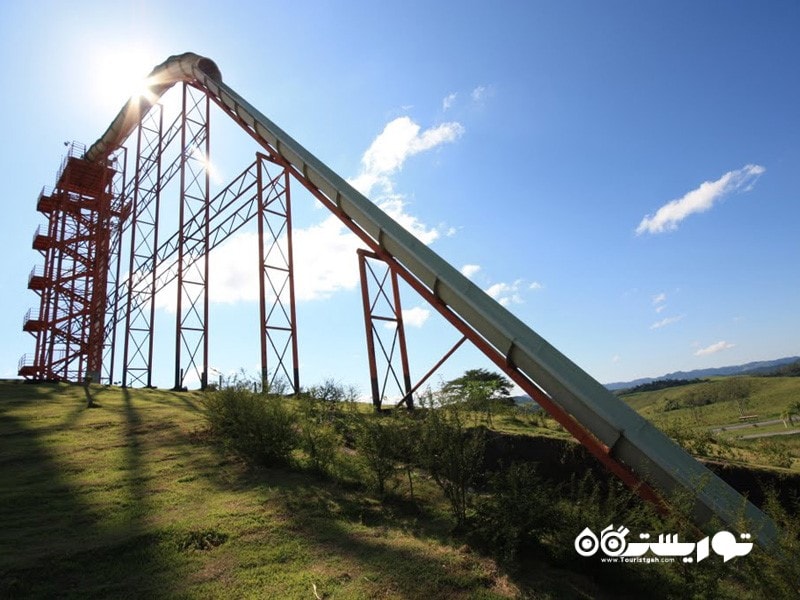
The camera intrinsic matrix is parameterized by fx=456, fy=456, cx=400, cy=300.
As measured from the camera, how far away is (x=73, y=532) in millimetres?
5043

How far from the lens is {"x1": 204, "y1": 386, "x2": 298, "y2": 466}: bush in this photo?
754cm

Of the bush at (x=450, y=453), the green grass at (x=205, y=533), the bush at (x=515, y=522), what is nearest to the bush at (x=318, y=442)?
the green grass at (x=205, y=533)

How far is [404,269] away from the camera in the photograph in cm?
969

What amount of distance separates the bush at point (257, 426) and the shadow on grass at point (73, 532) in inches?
56.4

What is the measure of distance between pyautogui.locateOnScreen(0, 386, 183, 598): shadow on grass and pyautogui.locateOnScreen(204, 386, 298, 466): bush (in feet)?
4.70

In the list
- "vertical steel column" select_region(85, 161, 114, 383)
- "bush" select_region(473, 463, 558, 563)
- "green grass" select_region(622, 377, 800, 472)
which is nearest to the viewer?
"bush" select_region(473, 463, 558, 563)

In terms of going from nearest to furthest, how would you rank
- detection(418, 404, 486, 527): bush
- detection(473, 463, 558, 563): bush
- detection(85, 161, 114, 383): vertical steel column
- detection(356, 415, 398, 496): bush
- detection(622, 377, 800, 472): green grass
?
detection(473, 463, 558, 563): bush
detection(418, 404, 486, 527): bush
detection(356, 415, 398, 496): bush
detection(622, 377, 800, 472): green grass
detection(85, 161, 114, 383): vertical steel column

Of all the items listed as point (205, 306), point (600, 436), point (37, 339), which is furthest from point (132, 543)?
point (37, 339)

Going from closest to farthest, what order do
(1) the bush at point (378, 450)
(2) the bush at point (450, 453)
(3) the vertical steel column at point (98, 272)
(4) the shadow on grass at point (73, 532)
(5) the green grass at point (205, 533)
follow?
(4) the shadow on grass at point (73, 532) < (5) the green grass at point (205, 533) < (2) the bush at point (450, 453) < (1) the bush at point (378, 450) < (3) the vertical steel column at point (98, 272)

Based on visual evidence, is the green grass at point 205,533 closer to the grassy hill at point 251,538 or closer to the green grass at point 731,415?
the grassy hill at point 251,538

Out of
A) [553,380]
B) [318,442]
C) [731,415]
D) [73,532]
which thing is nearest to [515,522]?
[553,380]

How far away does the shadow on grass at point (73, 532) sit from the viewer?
13.4ft

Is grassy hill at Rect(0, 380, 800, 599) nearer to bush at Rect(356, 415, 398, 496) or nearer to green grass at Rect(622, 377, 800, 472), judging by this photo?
bush at Rect(356, 415, 398, 496)

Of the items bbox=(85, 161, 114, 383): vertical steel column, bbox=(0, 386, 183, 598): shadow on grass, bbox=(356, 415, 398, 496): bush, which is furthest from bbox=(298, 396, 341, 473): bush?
bbox=(85, 161, 114, 383): vertical steel column
